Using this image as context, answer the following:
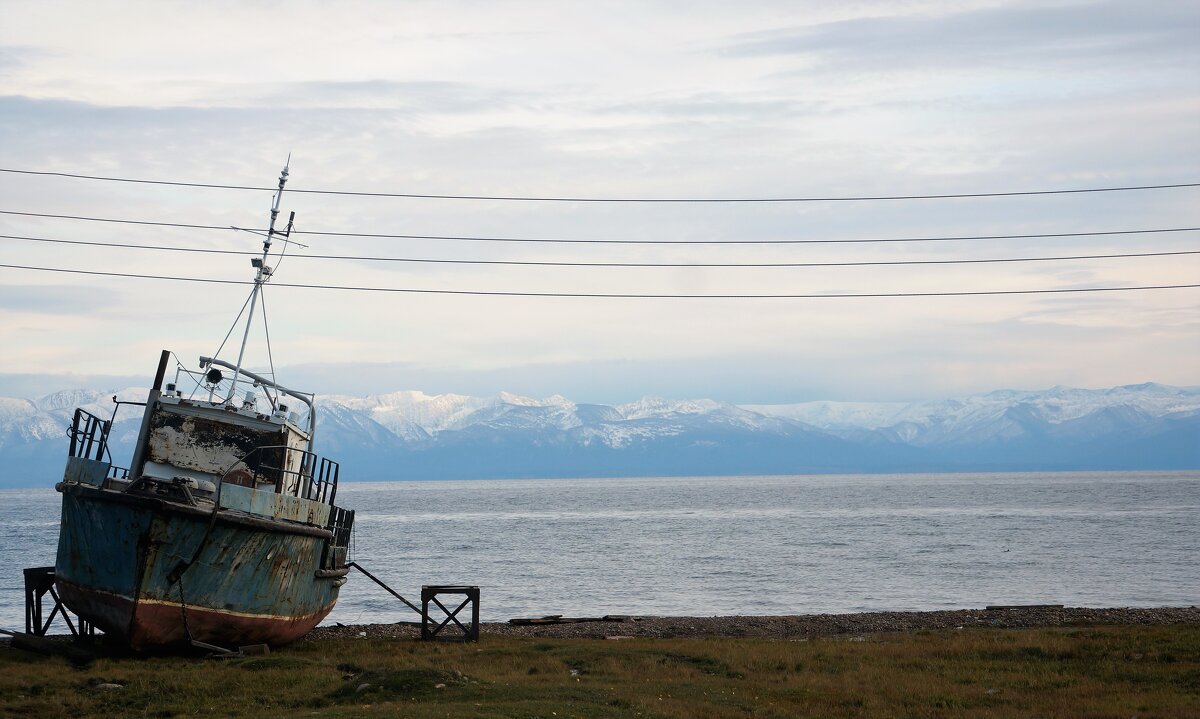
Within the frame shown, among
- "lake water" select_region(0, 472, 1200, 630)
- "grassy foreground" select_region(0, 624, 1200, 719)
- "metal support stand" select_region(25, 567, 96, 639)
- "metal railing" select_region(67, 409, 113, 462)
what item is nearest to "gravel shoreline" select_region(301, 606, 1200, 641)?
"grassy foreground" select_region(0, 624, 1200, 719)

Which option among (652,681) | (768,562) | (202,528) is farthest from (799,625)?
(768,562)

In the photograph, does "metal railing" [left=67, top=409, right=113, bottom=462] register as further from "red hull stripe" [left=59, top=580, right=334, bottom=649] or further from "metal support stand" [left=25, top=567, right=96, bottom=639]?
"red hull stripe" [left=59, top=580, right=334, bottom=649]

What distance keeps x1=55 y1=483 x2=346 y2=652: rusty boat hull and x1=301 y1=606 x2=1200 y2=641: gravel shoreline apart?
6.52 metres

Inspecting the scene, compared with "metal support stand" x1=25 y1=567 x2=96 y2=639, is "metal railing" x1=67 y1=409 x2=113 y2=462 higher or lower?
higher

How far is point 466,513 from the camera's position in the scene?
162 meters

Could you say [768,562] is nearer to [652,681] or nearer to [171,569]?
[652,681]

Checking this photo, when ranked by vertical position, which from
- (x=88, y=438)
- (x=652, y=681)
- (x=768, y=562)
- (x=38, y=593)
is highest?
(x=88, y=438)

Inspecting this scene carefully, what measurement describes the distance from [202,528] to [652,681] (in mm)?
9723

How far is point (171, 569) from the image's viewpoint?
76.9ft

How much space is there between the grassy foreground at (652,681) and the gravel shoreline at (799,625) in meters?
5.10

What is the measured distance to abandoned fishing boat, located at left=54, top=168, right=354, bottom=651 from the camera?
23391 mm

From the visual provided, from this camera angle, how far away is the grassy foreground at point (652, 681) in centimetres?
1934

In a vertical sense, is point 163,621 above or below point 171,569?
below

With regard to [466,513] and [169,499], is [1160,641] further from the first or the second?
[466,513]
